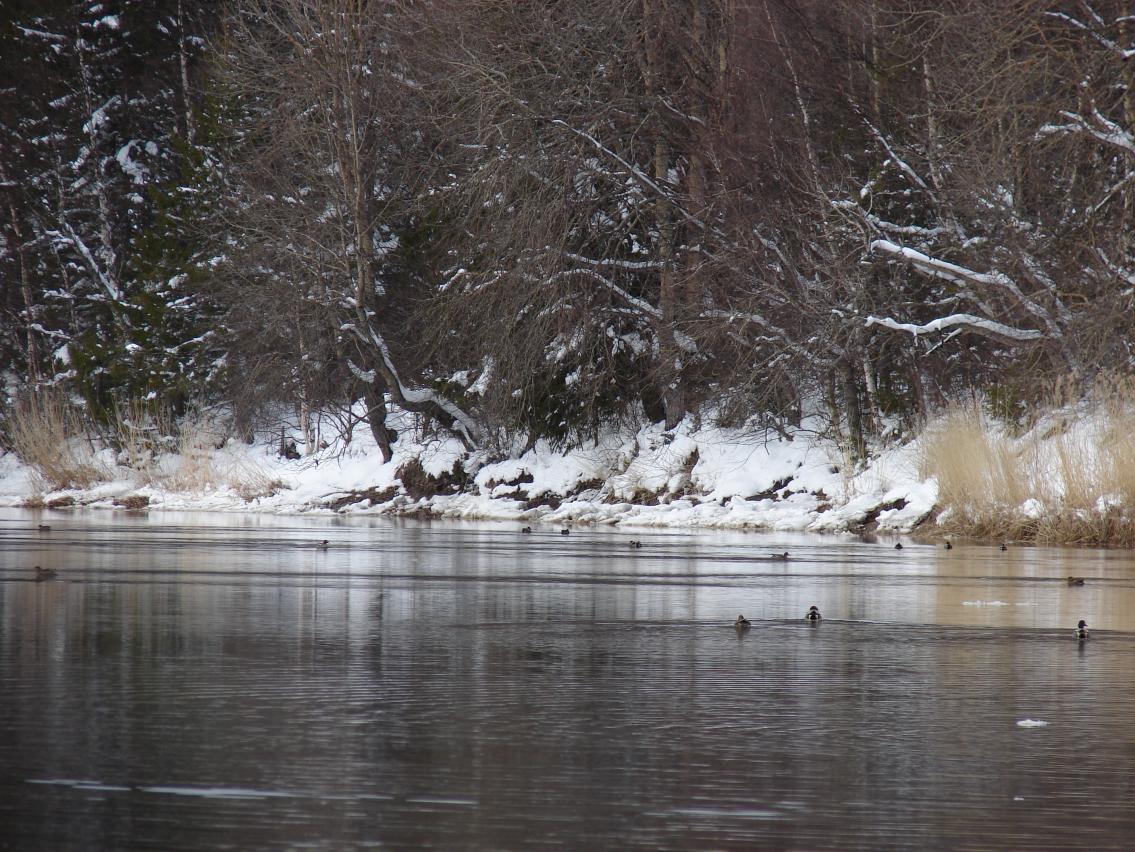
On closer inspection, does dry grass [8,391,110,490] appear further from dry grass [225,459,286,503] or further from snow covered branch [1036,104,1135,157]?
snow covered branch [1036,104,1135,157]

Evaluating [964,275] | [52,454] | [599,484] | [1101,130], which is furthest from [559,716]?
[52,454]

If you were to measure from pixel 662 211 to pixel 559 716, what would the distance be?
23.6 meters

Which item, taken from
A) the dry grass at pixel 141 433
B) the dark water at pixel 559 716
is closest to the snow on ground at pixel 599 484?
the dry grass at pixel 141 433

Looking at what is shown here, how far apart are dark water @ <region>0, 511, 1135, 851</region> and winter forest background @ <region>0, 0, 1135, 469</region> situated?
37.0 feet

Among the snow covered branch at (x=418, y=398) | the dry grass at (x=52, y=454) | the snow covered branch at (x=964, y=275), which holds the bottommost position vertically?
the dry grass at (x=52, y=454)

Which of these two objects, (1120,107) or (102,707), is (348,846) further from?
(1120,107)

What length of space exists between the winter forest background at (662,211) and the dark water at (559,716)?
37.0ft

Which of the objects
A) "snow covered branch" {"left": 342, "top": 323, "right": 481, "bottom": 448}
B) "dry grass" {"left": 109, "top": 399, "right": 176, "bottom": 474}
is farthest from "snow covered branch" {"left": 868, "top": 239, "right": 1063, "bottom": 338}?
"dry grass" {"left": 109, "top": 399, "right": 176, "bottom": 474}

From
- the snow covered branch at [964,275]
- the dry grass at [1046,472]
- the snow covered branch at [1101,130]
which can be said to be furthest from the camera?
the snow covered branch at [964,275]

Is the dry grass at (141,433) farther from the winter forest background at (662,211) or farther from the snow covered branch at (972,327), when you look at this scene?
the snow covered branch at (972,327)

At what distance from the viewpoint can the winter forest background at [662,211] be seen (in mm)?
22031

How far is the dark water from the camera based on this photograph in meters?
3.93

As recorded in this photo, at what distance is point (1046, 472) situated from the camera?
19.3 meters

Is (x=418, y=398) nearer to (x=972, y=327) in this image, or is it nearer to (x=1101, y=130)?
(x=972, y=327)
